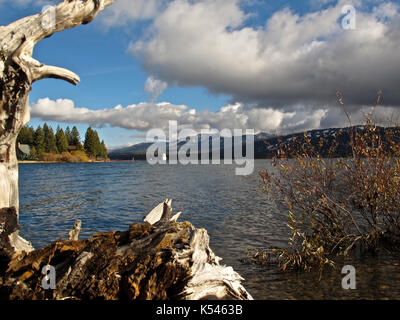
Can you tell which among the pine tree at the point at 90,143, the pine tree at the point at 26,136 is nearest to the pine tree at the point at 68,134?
the pine tree at the point at 90,143

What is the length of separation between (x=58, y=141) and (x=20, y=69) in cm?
15157

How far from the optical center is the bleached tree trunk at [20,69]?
555 centimetres

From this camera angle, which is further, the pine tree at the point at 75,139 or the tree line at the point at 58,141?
the pine tree at the point at 75,139

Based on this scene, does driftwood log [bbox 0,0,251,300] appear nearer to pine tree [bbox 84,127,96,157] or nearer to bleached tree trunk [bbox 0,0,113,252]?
bleached tree trunk [bbox 0,0,113,252]

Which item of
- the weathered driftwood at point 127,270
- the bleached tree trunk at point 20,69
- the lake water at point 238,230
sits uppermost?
the bleached tree trunk at point 20,69

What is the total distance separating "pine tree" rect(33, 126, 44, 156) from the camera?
132 metres

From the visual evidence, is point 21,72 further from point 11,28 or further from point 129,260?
point 129,260

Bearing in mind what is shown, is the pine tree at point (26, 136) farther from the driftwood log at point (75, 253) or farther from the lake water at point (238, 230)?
the driftwood log at point (75, 253)

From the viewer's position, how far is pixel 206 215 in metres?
20.4

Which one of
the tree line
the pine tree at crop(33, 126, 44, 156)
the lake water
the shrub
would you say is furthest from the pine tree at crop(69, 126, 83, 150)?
the shrub

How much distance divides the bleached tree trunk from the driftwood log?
0.05 feet

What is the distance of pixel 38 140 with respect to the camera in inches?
5207

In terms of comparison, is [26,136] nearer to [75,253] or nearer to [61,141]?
[61,141]

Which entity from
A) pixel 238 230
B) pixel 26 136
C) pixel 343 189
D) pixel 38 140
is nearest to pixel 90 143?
pixel 38 140
